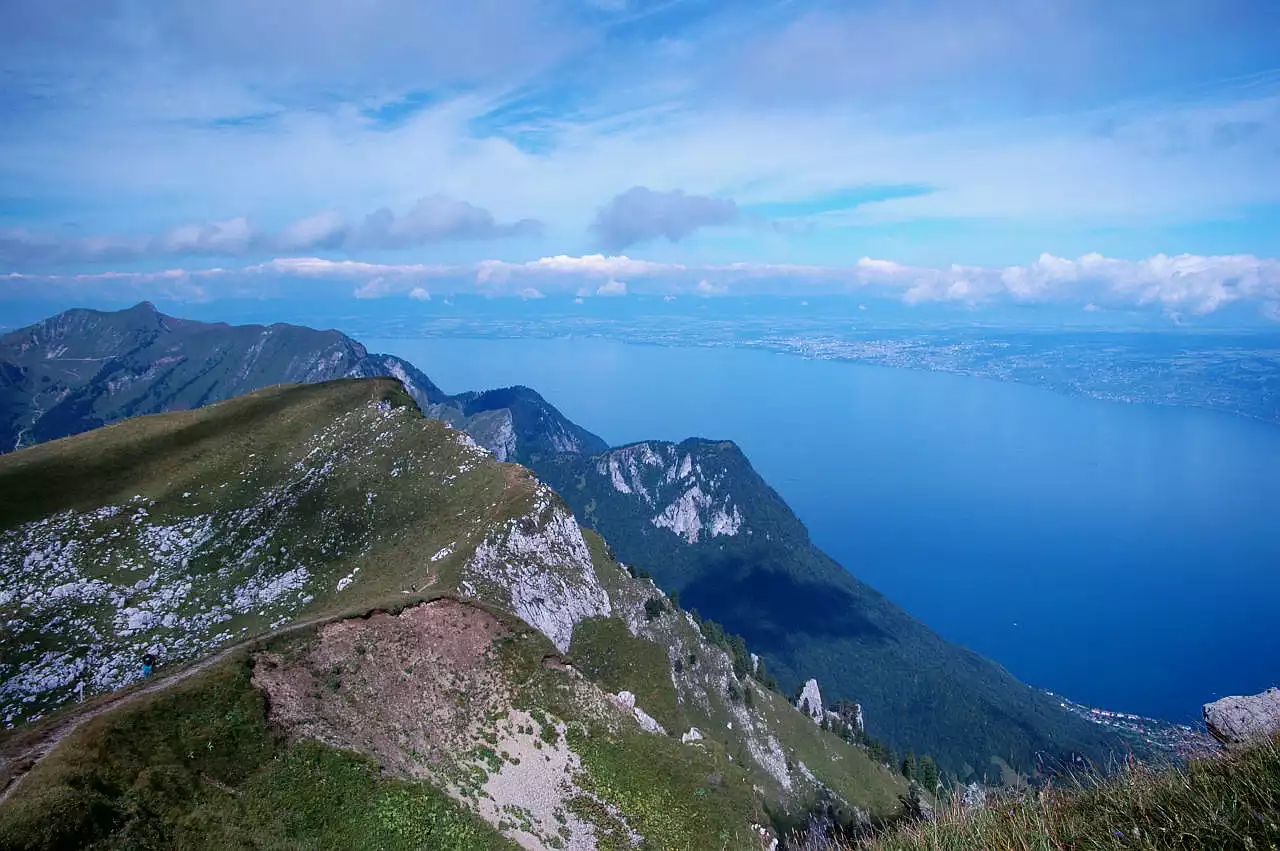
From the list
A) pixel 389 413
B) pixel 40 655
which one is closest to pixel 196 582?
pixel 40 655

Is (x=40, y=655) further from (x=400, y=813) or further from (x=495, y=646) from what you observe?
(x=400, y=813)

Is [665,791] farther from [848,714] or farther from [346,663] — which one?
[848,714]

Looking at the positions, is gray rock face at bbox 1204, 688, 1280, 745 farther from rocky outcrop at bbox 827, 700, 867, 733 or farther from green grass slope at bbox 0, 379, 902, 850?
rocky outcrop at bbox 827, 700, 867, 733

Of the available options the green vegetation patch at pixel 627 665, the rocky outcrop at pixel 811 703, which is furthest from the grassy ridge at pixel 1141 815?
the rocky outcrop at pixel 811 703

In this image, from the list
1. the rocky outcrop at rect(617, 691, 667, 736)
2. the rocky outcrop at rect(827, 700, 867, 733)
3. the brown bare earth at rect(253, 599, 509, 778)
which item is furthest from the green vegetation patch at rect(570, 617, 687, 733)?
the rocky outcrop at rect(827, 700, 867, 733)

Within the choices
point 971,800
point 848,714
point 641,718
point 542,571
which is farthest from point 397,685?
point 848,714

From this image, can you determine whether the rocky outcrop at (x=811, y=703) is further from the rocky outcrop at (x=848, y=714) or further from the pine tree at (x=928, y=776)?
the pine tree at (x=928, y=776)
